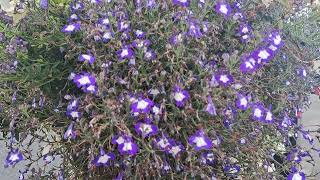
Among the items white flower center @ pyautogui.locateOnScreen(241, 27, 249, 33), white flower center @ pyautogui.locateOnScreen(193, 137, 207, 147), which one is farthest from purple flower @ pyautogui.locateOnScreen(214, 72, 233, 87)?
white flower center @ pyautogui.locateOnScreen(241, 27, 249, 33)

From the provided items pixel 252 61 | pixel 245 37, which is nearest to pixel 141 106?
pixel 252 61

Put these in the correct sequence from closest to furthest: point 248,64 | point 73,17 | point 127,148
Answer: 1. point 127,148
2. point 248,64
3. point 73,17

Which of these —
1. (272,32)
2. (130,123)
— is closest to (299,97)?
(272,32)

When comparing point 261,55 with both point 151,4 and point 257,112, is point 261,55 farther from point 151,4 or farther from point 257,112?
point 151,4

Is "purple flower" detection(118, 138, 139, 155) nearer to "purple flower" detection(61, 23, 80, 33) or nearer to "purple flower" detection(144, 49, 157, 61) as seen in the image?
"purple flower" detection(144, 49, 157, 61)

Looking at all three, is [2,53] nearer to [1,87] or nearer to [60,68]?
[1,87]

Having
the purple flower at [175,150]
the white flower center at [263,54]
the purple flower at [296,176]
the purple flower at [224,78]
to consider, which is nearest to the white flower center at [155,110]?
the purple flower at [175,150]
